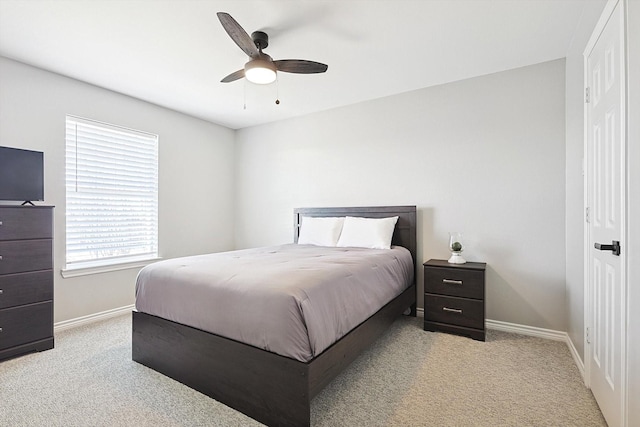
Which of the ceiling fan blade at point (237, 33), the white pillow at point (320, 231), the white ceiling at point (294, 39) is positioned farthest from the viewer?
the white pillow at point (320, 231)

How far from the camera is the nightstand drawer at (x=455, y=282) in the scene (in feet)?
9.19

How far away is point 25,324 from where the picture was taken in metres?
2.51

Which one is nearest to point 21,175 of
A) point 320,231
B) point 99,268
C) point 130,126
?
point 99,268

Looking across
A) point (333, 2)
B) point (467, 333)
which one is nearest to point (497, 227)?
point (467, 333)

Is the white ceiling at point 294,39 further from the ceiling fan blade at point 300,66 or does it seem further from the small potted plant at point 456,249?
the small potted plant at point 456,249

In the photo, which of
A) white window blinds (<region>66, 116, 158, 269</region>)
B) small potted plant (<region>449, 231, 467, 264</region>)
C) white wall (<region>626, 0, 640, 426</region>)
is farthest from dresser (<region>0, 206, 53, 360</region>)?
white wall (<region>626, 0, 640, 426</region>)

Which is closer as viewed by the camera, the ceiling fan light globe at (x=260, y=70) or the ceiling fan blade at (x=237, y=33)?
the ceiling fan blade at (x=237, y=33)

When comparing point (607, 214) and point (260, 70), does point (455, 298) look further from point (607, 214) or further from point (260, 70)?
point (260, 70)

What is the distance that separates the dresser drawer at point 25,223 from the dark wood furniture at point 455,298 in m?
3.43

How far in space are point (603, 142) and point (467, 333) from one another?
6.18ft

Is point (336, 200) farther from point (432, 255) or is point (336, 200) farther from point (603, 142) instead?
point (603, 142)

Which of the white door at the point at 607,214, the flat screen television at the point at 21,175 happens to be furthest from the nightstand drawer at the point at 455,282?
the flat screen television at the point at 21,175

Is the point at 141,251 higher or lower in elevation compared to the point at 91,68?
lower

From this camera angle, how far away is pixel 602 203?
1759 millimetres
